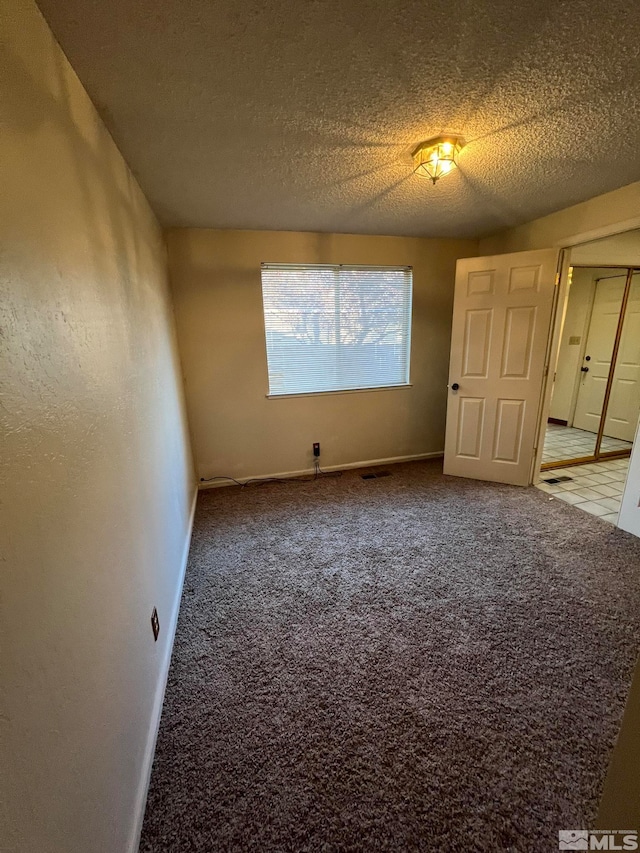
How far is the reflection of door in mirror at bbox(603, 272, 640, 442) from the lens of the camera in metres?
3.71

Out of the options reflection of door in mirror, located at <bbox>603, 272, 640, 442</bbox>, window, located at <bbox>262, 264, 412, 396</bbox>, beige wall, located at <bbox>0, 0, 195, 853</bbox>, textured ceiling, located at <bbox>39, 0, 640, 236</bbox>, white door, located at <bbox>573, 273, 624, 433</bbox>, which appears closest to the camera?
beige wall, located at <bbox>0, 0, 195, 853</bbox>

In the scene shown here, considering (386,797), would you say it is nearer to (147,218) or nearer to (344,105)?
(344,105)

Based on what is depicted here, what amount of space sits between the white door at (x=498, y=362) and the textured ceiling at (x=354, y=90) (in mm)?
724

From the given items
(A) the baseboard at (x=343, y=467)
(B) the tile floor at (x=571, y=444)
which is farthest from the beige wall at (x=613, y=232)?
(A) the baseboard at (x=343, y=467)

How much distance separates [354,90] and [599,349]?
457 centimetres

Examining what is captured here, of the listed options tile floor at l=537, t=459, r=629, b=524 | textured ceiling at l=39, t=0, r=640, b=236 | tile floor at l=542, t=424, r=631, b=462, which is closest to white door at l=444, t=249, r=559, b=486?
tile floor at l=537, t=459, r=629, b=524

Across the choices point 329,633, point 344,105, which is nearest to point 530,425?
point 329,633

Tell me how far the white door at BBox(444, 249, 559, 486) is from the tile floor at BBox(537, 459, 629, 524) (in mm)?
335

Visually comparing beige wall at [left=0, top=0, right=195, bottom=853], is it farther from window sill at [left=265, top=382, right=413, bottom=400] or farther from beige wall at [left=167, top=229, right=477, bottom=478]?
window sill at [left=265, top=382, right=413, bottom=400]

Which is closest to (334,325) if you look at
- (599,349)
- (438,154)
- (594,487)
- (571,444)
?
(438,154)

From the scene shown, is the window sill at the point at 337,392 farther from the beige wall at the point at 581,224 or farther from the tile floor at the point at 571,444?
the tile floor at the point at 571,444

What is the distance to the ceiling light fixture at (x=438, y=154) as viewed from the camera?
1.56 metres

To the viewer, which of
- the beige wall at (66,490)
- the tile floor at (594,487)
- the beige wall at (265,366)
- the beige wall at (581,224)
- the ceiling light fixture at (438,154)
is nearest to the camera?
the beige wall at (66,490)

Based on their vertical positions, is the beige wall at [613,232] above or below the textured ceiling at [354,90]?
below
